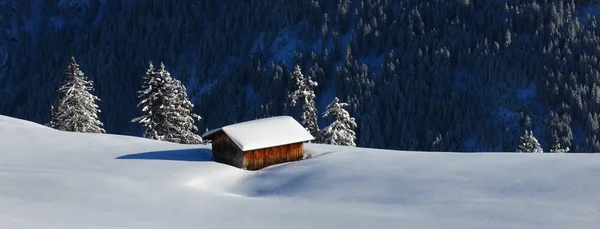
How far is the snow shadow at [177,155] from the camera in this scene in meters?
41.4

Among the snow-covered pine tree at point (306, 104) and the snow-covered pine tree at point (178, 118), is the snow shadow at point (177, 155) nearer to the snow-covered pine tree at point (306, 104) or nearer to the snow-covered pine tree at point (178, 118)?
the snow-covered pine tree at point (178, 118)

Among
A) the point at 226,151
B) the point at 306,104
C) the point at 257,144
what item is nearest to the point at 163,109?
the point at 306,104

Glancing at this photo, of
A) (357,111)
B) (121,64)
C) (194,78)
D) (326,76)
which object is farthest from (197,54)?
(357,111)

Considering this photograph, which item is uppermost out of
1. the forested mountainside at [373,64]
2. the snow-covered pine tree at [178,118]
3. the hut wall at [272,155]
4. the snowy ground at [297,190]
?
the forested mountainside at [373,64]

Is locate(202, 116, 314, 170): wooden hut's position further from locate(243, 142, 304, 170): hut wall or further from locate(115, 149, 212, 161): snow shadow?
locate(115, 149, 212, 161): snow shadow

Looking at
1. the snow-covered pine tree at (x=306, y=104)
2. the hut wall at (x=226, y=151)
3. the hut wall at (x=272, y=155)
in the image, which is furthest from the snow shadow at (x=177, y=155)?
the snow-covered pine tree at (x=306, y=104)

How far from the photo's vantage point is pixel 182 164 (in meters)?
39.9

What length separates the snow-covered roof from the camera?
40.2 metres

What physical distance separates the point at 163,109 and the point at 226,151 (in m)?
14.4

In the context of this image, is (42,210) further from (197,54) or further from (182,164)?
(197,54)

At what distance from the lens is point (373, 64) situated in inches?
5064

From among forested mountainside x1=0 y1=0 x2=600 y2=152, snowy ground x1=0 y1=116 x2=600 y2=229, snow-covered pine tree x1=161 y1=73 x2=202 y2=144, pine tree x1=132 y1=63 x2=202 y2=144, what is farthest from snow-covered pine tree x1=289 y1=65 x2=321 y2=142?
forested mountainside x1=0 y1=0 x2=600 y2=152

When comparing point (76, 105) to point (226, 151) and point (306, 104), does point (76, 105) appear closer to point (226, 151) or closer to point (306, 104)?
point (306, 104)

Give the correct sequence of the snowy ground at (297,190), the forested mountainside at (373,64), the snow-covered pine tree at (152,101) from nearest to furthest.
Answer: the snowy ground at (297,190) < the snow-covered pine tree at (152,101) < the forested mountainside at (373,64)
